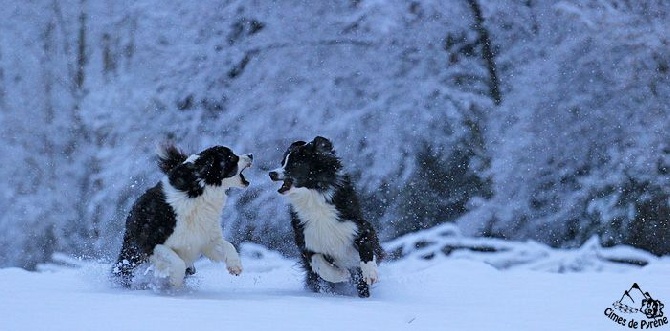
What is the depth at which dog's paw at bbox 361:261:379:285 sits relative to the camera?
5.78m

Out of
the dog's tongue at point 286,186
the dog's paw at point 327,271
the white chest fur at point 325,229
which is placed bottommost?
the dog's paw at point 327,271

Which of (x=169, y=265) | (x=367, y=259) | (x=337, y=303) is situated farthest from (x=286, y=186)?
(x=337, y=303)

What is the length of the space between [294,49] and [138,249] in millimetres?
5565

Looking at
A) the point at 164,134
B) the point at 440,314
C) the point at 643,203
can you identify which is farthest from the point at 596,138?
the point at 440,314

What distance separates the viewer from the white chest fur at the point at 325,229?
5969 millimetres

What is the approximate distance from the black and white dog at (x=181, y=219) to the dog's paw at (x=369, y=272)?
2.75 feet

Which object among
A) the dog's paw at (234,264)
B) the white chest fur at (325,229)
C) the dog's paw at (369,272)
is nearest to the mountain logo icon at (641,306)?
the dog's paw at (369,272)

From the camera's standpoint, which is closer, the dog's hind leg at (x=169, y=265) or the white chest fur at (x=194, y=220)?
the dog's hind leg at (x=169, y=265)

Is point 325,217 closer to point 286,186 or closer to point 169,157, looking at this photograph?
point 286,186

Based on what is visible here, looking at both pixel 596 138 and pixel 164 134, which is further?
pixel 164 134

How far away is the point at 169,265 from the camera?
5.39 m

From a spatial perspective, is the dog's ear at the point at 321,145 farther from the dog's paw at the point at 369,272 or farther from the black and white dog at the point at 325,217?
the dog's paw at the point at 369,272

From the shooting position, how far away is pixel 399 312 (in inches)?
188

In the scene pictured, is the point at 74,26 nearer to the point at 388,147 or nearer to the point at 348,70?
the point at 348,70
